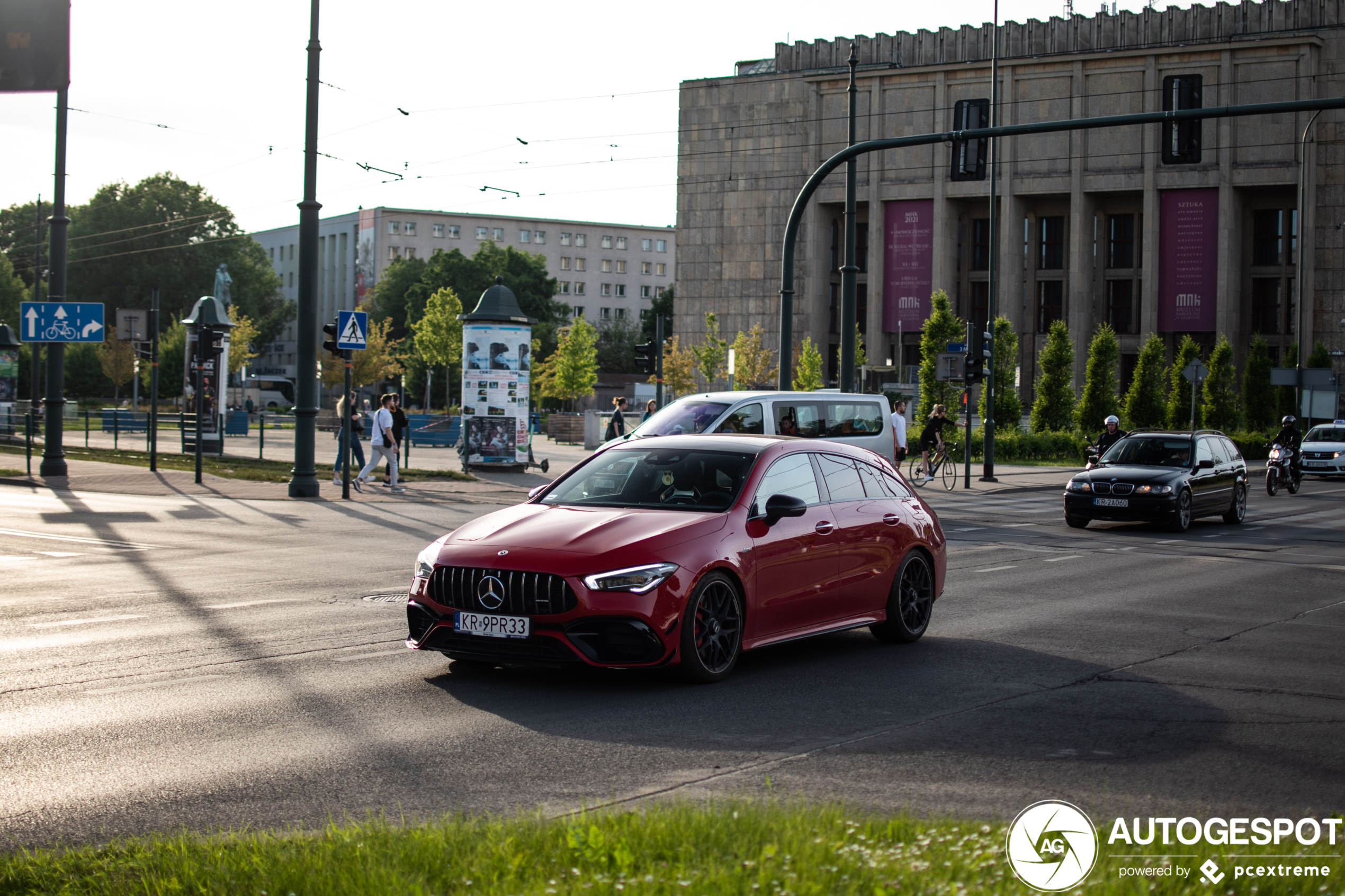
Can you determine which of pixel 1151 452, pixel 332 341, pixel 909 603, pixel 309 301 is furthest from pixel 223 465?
pixel 909 603

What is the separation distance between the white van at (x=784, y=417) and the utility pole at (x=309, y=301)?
637cm

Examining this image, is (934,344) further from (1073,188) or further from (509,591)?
(509,591)

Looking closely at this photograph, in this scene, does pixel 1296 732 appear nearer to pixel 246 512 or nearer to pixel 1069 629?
pixel 1069 629

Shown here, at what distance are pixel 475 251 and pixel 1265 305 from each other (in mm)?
71872

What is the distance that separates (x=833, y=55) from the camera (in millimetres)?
85875

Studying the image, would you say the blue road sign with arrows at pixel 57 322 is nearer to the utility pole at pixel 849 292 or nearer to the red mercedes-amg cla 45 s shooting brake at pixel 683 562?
the utility pole at pixel 849 292

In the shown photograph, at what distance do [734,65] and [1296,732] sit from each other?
91.3m

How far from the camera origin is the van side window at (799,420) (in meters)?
20.7

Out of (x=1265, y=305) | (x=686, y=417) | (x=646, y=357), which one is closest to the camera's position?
(x=686, y=417)

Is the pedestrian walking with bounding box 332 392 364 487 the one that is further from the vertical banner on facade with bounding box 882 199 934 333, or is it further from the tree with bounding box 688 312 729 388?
the vertical banner on facade with bounding box 882 199 934 333

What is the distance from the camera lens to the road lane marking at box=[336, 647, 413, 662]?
878cm

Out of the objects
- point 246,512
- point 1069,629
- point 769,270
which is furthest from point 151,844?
point 769,270

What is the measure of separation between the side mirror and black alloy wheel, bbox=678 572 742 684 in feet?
1.88

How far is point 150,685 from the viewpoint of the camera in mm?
7902
